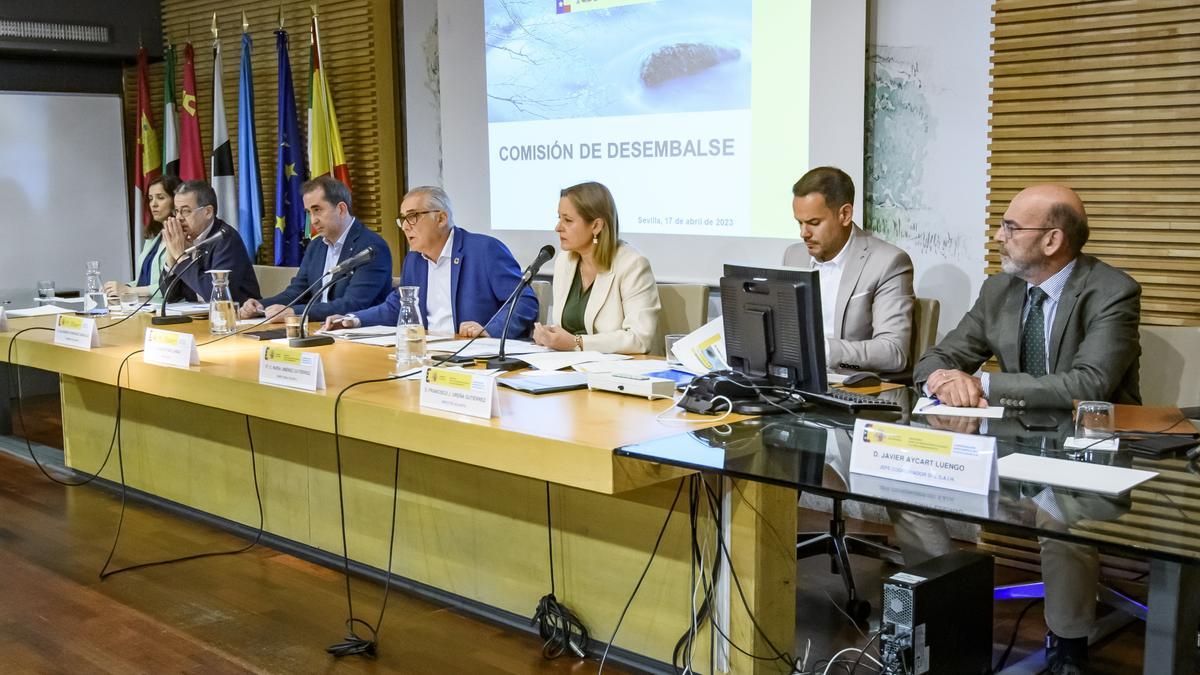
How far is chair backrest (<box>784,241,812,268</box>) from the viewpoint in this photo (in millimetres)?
3988

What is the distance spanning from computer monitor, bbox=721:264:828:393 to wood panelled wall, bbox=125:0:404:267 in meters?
3.84

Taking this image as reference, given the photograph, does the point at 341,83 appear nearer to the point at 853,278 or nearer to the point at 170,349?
the point at 170,349

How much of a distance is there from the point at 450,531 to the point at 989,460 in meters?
1.92

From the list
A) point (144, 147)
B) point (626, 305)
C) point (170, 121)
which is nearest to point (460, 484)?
point (626, 305)

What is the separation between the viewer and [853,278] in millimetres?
3648

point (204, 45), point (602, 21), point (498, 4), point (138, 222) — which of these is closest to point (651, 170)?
point (602, 21)

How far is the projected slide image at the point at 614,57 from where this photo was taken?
4.70 meters

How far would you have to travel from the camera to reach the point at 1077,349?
2.93 metres

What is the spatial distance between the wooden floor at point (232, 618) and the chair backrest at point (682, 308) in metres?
0.94

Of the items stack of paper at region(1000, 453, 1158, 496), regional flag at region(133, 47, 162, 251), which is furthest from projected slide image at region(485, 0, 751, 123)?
regional flag at region(133, 47, 162, 251)

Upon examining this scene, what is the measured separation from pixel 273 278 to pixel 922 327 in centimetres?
340

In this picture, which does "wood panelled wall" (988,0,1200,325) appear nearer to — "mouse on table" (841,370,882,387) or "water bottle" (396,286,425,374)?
"mouse on table" (841,370,882,387)

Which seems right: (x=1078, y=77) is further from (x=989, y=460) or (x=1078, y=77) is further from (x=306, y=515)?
(x=306, y=515)

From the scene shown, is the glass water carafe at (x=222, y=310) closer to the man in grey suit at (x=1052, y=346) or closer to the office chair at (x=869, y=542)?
the office chair at (x=869, y=542)
